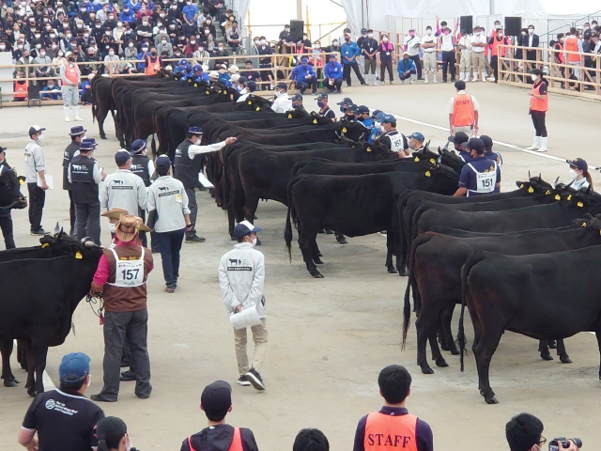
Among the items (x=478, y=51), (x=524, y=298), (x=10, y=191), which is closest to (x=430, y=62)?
(x=478, y=51)

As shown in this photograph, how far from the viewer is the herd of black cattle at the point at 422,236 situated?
8727 millimetres

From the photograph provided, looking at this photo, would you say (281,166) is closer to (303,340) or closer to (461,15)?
(303,340)

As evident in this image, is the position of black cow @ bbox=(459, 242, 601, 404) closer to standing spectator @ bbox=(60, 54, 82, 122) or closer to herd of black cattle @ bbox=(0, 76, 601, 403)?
herd of black cattle @ bbox=(0, 76, 601, 403)

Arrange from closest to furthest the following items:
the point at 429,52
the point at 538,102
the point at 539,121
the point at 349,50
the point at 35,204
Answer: the point at 35,204 → the point at 538,102 → the point at 539,121 → the point at 349,50 → the point at 429,52

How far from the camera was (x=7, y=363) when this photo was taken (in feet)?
30.0

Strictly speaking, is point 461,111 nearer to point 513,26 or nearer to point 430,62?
point 513,26

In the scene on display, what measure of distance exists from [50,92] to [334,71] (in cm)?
858

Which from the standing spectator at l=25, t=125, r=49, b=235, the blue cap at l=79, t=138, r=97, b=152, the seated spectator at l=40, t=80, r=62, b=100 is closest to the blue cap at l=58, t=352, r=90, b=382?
the blue cap at l=79, t=138, r=97, b=152

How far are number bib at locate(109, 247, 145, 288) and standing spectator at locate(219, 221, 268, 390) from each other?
0.73 m

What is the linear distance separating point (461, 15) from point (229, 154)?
24.1m

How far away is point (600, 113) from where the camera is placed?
86.1 feet

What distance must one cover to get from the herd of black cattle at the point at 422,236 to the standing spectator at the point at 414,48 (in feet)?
55.8

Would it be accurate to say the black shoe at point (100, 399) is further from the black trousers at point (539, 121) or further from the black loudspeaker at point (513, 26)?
the black loudspeaker at point (513, 26)

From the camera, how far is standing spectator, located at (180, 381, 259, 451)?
532 cm
